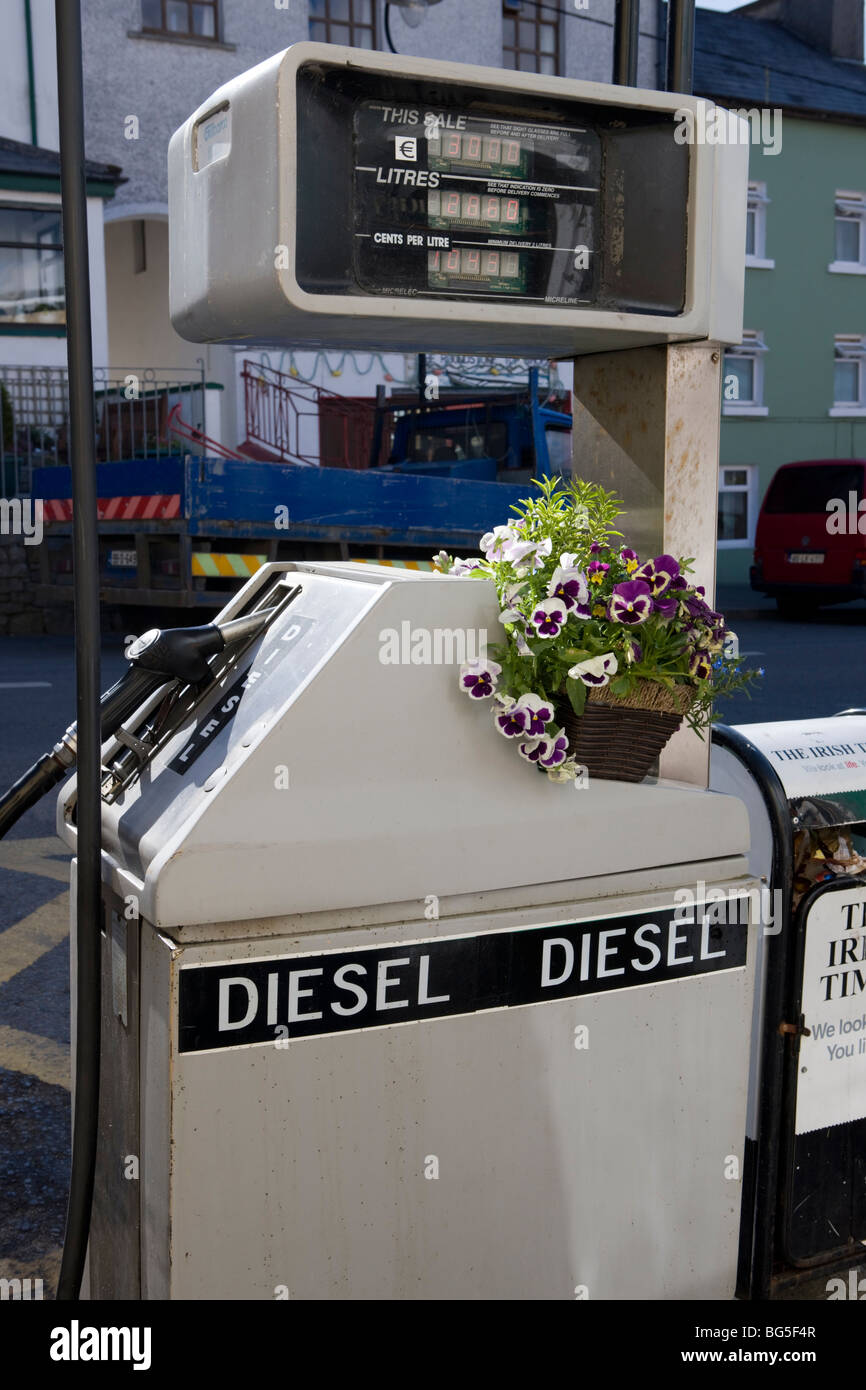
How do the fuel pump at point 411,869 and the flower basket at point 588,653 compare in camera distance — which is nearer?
the fuel pump at point 411,869

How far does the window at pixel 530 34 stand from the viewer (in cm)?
2077

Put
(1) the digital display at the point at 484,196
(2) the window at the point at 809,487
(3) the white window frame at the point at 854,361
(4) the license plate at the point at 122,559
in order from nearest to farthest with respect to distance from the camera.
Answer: (1) the digital display at the point at 484,196
(4) the license plate at the point at 122,559
(2) the window at the point at 809,487
(3) the white window frame at the point at 854,361

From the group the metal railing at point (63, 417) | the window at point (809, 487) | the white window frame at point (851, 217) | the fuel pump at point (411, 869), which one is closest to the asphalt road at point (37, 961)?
the fuel pump at point (411, 869)

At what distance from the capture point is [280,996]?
1.82 m

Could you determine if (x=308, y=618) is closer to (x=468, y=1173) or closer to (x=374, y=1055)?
(x=374, y=1055)

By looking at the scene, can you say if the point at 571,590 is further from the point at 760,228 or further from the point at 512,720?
the point at 760,228

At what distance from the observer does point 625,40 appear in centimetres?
253

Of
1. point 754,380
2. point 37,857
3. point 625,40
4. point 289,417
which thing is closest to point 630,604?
point 625,40

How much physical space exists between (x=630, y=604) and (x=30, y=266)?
16.8m

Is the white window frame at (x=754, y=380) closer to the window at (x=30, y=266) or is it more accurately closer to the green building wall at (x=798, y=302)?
the green building wall at (x=798, y=302)

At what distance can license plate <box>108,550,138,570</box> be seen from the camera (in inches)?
477

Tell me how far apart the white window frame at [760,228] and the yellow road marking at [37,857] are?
63.3 ft

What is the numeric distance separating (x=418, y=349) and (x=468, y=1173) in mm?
1228

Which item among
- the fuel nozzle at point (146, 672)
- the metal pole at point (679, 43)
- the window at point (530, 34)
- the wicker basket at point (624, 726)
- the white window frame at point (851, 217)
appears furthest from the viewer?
the white window frame at point (851, 217)
